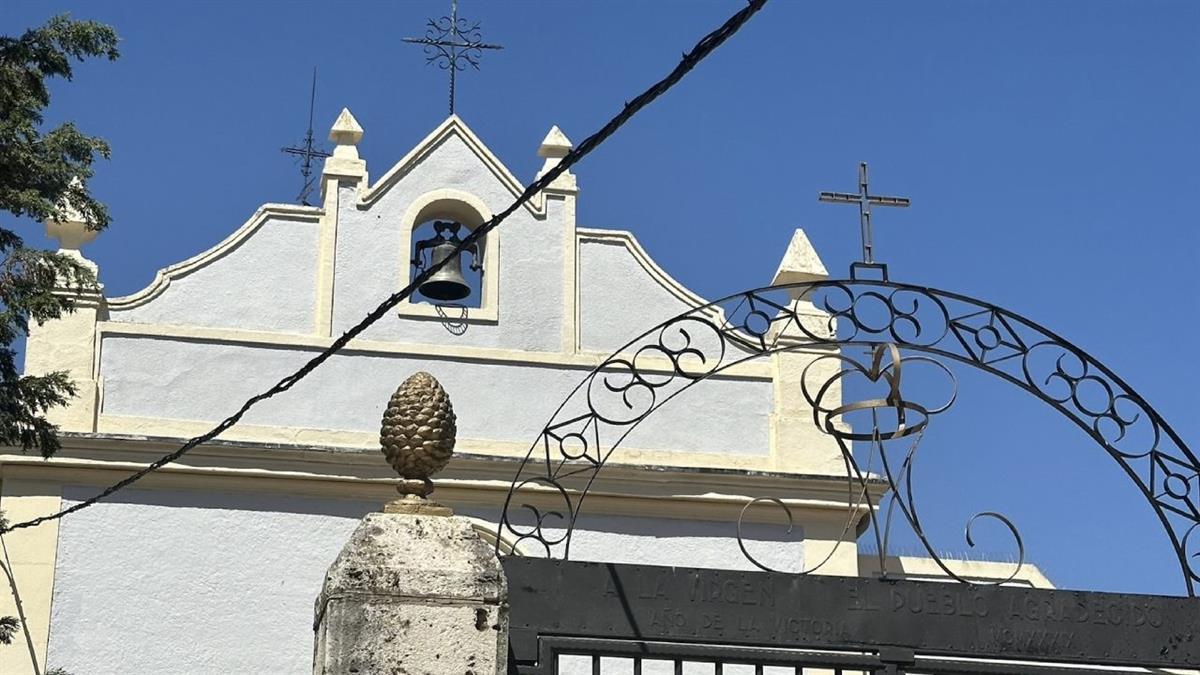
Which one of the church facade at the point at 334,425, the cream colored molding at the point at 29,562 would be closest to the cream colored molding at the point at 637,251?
the church facade at the point at 334,425

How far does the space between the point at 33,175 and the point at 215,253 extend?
12.5ft

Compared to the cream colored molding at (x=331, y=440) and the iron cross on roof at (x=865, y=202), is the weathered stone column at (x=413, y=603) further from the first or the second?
the cream colored molding at (x=331, y=440)

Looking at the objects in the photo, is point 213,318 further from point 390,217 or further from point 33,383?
point 33,383

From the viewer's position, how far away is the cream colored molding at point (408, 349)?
583 inches

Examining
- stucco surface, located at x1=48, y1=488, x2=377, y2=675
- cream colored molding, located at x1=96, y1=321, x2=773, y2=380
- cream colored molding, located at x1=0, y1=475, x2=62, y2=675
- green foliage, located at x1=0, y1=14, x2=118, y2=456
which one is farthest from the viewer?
cream colored molding, located at x1=96, y1=321, x2=773, y2=380

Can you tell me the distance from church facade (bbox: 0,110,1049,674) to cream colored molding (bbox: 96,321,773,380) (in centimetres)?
2

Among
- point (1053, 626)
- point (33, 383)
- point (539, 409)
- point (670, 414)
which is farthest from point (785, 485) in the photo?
point (1053, 626)

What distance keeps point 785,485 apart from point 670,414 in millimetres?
1063

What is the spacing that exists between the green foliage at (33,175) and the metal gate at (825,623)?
6.10 meters

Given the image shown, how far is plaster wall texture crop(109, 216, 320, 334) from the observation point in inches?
590

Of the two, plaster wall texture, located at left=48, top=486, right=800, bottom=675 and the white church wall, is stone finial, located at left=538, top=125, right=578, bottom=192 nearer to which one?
the white church wall

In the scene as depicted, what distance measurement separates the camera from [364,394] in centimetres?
1491

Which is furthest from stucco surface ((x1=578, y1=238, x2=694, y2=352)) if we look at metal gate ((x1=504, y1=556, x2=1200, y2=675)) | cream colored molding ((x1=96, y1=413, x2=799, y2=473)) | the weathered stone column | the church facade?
Answer: the weathered stone column

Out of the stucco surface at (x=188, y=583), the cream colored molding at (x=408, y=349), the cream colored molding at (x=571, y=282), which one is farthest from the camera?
the cream colored molding at (x=571, y=282)
